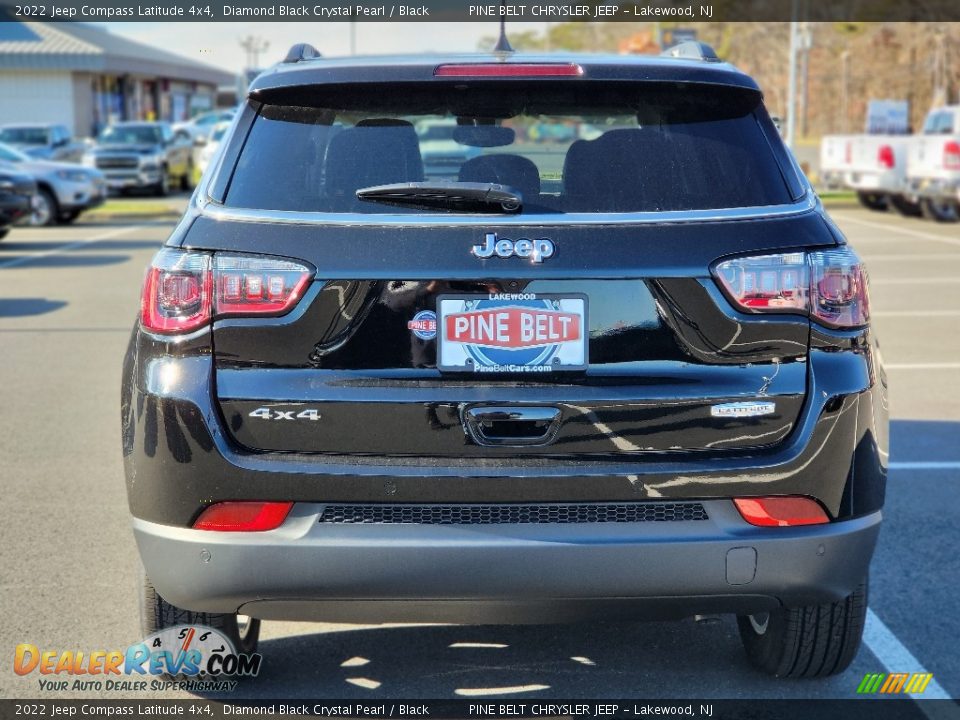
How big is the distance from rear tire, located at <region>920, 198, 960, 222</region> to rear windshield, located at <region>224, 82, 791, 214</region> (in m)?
22.0

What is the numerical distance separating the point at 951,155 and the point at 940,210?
260 cm

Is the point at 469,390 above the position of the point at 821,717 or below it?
above

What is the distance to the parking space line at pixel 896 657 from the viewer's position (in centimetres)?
391

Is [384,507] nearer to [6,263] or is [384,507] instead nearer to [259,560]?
[259,560]

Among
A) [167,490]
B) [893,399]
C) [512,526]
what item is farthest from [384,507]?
[893,399]

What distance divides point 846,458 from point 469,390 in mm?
982

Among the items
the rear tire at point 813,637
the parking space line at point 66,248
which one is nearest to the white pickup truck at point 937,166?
the parking space line at point 66,248

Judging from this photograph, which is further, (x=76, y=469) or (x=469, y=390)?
(x=76, y=469)

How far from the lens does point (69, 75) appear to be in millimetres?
57281

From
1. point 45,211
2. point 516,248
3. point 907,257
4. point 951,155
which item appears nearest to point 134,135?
point 45,211

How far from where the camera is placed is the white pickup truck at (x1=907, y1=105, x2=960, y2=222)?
22391mm

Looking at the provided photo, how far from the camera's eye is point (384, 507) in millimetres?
3303

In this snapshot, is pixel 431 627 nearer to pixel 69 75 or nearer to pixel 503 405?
pixel 503 405

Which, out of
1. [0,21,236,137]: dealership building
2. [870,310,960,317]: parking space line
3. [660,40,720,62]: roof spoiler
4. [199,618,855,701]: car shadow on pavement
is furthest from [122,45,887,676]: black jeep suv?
[0,21,236,137]: dealership building
